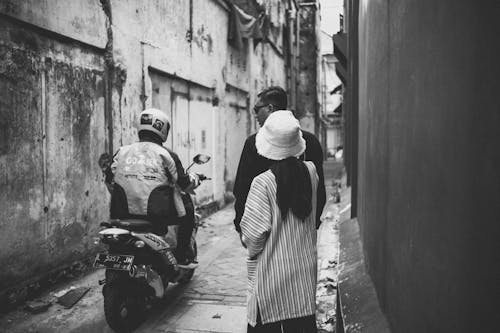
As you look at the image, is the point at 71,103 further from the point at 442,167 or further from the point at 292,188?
the point at 442,167

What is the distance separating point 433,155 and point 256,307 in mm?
1522

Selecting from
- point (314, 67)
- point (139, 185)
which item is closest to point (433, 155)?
point (139, 185)

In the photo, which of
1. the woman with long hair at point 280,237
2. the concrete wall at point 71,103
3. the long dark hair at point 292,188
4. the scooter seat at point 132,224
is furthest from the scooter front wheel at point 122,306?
the long dark hair at point 292,188

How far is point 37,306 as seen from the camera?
4.89 m

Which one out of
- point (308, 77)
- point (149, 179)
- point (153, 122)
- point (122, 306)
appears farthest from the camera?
point (308, 77)

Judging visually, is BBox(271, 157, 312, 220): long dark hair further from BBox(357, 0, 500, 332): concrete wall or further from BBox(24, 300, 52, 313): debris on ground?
BBox(24, 300, 52, 313): debris on ground

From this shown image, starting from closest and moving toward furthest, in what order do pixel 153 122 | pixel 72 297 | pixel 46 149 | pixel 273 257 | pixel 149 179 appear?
pixel 273 257, pixel 149 179, pixel 153 122, pixel 72 297, pixel 46 149

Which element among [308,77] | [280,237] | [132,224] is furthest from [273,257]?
[308,77]

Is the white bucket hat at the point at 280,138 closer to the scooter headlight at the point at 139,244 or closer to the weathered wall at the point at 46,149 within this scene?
the scooter headlight at the point at 139,244

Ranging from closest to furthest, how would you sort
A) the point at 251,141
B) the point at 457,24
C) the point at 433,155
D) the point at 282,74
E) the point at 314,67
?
the point at 457,24 < the point at 433,155 < the point at 251,141 < the point at 282,74 < the point at 314,67

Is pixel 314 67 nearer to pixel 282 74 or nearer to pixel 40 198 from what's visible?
pixel 282 74

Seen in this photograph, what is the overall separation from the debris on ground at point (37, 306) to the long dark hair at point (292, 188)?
312 centimetres

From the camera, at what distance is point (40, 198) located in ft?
17.6

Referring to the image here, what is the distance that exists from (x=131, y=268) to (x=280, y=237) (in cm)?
177
